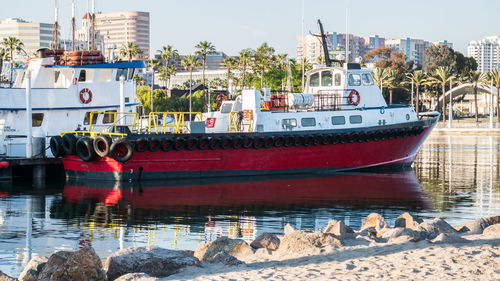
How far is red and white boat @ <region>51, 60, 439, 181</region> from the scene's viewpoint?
79.5 ft

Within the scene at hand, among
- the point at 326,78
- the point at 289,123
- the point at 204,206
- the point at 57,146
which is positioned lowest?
the point at 204,206

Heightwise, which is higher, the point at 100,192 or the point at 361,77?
the point at 361,77

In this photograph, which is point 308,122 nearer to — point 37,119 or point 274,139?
point 274,139

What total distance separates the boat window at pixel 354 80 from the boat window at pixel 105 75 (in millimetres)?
9542

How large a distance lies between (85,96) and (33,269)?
58.2 ft

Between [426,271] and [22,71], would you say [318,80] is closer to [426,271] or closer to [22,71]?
[22,71]

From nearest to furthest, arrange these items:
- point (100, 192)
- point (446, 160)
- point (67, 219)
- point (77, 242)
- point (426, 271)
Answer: point (426, 271)
point (77, 242)
point (67, 219)
point (100, 192)
point (446, 160)

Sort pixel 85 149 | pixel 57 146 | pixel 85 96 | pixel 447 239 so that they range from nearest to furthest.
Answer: pixel 447 239
pixel 85 149
pixel 57 146
pixel 85 96

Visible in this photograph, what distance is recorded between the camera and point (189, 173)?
25.0 metres

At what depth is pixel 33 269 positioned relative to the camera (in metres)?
10.2

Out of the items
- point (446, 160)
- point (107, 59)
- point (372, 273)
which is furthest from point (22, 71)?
point (372, 273)

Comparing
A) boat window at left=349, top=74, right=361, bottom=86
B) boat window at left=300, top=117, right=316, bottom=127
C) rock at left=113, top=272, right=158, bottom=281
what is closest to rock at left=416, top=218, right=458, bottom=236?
rock at left=113, top=272, right=158, bottom=281

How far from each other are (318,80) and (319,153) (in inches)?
146

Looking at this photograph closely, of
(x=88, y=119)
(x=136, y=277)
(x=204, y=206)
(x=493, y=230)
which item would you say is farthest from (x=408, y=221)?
(x=88, y=119)
